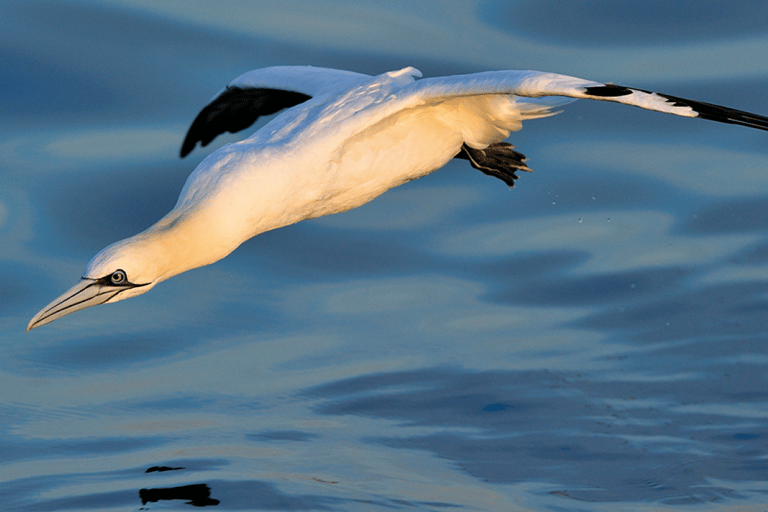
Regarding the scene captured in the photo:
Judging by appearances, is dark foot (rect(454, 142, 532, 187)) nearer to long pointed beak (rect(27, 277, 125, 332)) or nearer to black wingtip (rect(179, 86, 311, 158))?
black wingtip (rect(179, 86, 311, 158))

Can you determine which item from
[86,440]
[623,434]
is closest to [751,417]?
[623,434]

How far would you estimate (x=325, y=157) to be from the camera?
22.5 ft

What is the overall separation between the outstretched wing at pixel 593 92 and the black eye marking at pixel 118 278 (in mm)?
2440

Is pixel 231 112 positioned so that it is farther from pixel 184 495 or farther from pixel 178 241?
pixel 184 495

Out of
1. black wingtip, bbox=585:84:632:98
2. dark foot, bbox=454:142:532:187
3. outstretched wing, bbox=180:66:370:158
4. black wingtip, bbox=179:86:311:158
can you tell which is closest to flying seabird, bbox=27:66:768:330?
black wingtip, bbox=585:84:632:98

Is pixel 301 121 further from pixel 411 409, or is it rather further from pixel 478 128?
pixel 411 409

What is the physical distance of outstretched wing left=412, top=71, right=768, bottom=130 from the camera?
6172 mm

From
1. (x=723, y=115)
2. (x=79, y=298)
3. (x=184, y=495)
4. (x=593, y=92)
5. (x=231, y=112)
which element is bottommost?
(x=184, y=495)

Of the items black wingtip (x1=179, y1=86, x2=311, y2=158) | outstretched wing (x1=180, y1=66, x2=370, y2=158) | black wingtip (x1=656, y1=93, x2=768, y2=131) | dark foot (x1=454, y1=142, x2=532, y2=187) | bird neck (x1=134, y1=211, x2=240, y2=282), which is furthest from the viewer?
black wingtip (x1=179, y1=86, x2=311, y2=158)

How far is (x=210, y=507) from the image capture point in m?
7.24

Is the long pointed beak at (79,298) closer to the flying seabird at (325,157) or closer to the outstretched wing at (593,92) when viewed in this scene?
the flying seabird at (325,157)

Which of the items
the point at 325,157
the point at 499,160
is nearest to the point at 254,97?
the point at 499,160

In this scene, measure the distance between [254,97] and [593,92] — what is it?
4258 mm

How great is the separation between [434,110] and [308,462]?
3041 mm
